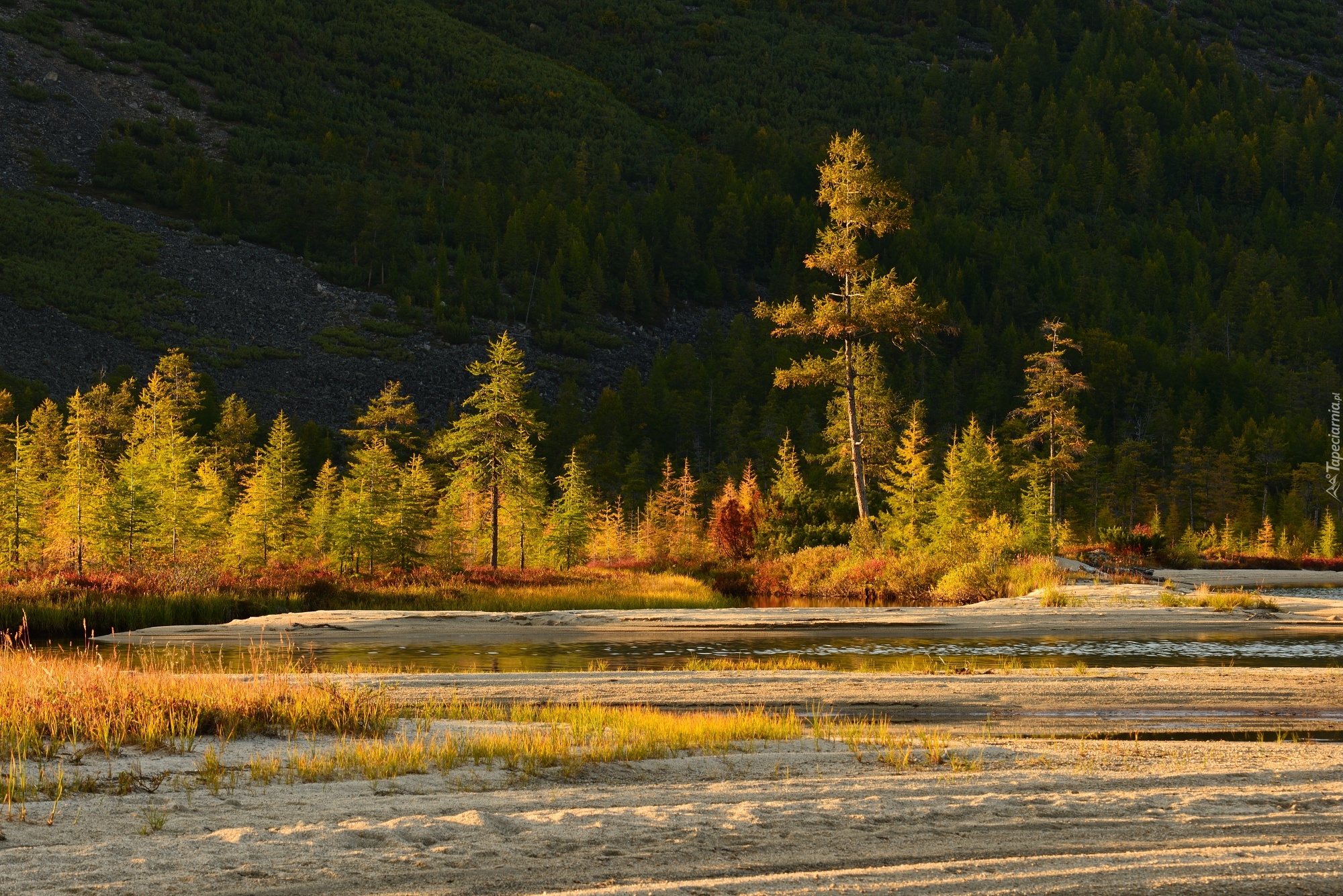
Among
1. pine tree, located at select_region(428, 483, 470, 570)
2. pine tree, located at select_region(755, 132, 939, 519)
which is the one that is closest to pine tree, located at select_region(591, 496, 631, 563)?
pine tree, located at select_region(428, 483, 470, 570)

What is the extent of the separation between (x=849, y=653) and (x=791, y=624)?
588 centimetres

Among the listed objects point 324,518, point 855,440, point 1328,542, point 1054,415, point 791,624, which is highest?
point 1054,415

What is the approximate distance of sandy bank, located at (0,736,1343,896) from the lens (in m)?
5.36

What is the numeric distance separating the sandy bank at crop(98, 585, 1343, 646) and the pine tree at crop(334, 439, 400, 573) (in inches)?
399

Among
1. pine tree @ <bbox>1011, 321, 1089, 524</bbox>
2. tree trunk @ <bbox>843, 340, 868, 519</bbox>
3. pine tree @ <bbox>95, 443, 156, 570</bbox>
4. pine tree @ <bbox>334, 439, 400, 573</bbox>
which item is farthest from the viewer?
pine tree @ <bbox>1011, 321, 1089, 524</bbox>

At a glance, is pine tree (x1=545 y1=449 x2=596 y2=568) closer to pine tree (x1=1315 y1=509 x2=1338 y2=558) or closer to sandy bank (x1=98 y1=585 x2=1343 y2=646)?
sandy bank (x1=98 y1=585 x2=1343 y2=646)

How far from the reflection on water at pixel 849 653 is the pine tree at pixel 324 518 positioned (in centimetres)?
1969

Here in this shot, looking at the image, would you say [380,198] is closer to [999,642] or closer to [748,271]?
[748,271]

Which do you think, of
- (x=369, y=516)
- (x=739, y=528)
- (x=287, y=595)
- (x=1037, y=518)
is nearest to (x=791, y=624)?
(x=287, y=595)

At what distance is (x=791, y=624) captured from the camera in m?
24.3

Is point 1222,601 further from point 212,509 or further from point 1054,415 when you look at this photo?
point 212,509

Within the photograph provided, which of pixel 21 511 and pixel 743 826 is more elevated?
pixel 21 511

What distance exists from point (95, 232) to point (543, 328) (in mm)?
50160

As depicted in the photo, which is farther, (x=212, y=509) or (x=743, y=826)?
(x=212, y=509)
